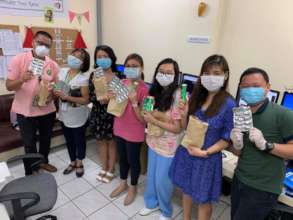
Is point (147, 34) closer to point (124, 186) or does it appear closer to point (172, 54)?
point (172, 54)

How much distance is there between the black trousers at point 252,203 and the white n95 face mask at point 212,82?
22.9 inches

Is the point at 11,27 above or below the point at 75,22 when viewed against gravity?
below

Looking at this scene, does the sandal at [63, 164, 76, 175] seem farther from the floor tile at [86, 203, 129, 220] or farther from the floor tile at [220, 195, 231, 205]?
the floor tile at [220, 195, 231, 205]

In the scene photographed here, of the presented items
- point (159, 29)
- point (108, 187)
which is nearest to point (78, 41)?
point (159, 29)

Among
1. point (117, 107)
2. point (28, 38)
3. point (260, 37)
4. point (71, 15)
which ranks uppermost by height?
point (71, 15)

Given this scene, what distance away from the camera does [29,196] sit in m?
1.28

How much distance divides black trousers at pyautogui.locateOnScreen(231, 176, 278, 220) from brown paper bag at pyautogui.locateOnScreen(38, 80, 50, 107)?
1.80 metres

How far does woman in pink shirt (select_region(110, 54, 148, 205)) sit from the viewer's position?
71.4 inches

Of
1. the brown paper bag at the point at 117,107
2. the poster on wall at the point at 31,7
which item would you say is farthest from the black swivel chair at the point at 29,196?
the poster on wall at the point at 31,7

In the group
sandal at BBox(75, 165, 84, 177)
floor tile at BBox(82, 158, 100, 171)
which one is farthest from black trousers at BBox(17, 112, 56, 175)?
floor tile at BBox(82, 158, 100, 171)

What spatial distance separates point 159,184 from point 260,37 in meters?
1.87

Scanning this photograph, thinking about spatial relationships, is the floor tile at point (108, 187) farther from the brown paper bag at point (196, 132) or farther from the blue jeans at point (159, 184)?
the brown paper bag at point (196, 132)

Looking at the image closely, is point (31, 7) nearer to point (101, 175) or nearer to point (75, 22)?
point (75, 22)

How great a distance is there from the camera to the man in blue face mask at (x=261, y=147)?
3.70 feet
